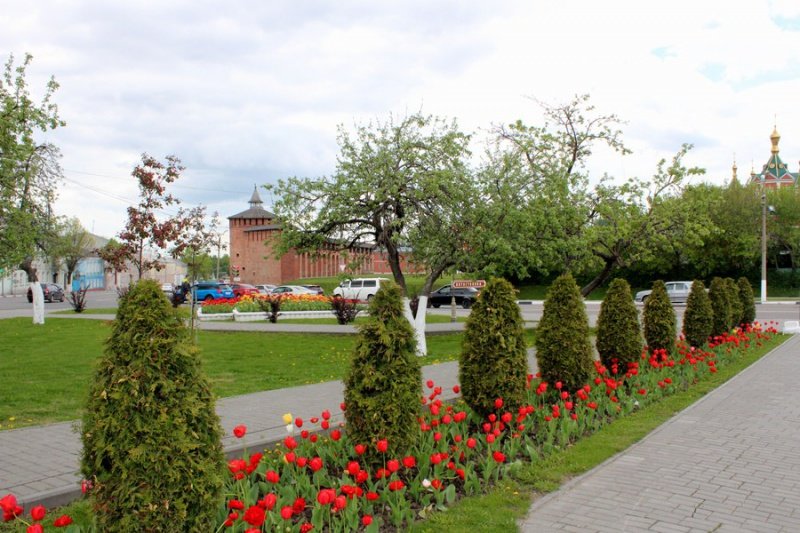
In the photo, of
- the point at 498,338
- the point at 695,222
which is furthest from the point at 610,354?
the point at 695,222

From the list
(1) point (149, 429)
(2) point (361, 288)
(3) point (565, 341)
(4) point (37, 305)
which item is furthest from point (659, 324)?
(2) point (361, 288)

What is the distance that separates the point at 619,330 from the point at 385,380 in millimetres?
6123

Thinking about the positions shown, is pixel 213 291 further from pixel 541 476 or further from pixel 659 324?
pixel 541 476

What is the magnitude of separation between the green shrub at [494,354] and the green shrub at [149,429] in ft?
12.0

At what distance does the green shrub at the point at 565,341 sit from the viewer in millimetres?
7926

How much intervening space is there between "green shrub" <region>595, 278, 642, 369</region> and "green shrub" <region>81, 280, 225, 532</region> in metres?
7.82

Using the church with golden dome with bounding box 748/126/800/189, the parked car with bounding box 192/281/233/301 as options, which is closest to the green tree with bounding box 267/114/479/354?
the parked car with bounding box 192/281/233/301

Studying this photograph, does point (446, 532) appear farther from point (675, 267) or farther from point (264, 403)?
point (675, 267)

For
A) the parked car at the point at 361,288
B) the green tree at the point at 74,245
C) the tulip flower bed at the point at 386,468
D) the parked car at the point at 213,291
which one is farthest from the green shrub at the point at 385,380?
the green tree at the point at 74,245

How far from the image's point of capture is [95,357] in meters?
6.29

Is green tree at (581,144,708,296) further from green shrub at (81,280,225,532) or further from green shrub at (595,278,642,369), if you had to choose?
green shrub at (81,280,225,532)

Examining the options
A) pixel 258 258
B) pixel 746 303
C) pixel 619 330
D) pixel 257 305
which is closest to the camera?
pixel 619 330

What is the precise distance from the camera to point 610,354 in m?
9.98

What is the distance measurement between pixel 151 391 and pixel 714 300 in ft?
48.2
